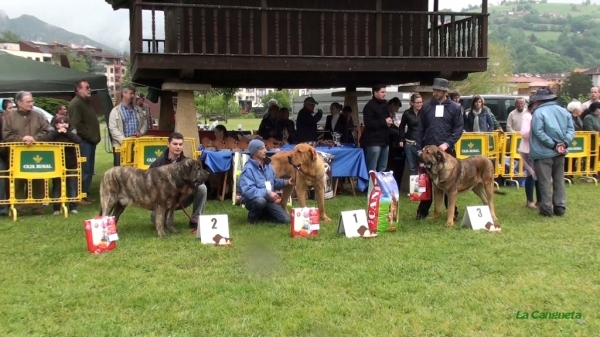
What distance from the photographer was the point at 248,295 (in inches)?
192

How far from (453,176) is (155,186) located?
153 inches

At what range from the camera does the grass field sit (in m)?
4.25

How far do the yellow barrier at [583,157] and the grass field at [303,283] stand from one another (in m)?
4.78

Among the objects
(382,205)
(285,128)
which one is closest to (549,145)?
(382,205)

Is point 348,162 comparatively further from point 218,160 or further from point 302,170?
point 302,170

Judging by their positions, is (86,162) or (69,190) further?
(86,162)

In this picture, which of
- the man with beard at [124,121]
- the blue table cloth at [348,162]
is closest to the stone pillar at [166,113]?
the man with beard at [124,121]

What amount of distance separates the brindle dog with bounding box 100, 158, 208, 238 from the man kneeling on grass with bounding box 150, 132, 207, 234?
0.27 metres

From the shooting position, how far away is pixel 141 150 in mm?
9531

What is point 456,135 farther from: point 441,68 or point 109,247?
point 109,247

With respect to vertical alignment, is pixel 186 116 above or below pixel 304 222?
above

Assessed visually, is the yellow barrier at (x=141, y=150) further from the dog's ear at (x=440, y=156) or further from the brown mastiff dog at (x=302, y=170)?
the dog's ear at (x=440, y=156)

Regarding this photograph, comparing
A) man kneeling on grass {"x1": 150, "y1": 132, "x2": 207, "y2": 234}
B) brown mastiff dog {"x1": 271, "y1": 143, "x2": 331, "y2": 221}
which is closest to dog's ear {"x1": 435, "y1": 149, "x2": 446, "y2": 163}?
brown mastiff dog {"x1": 271, "y1": 143, "x2": 331, "y2": 221}

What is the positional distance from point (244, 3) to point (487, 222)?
6776mm
